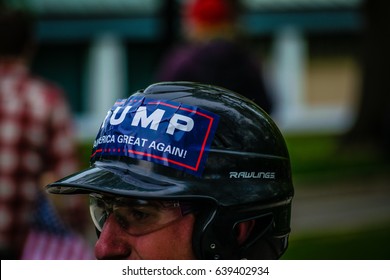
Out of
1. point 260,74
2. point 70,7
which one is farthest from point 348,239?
point 70,7

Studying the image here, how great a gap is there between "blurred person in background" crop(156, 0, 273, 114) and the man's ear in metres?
2.38

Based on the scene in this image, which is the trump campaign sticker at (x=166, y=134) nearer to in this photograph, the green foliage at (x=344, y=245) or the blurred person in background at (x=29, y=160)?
the blurred person in background at (x=29, y=160)

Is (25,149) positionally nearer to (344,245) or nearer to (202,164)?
(202,164)

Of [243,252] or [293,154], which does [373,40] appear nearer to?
[293,154]

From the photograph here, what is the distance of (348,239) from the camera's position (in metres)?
10.4

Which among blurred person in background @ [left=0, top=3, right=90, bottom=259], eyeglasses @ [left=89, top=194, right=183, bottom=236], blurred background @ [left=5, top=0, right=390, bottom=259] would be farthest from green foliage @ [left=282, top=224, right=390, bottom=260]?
blurred background @ [left=5, top=0, right=390, bottom=259]

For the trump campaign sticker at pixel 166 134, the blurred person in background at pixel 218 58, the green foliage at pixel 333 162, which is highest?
the blurred person in background at pixel 218 58

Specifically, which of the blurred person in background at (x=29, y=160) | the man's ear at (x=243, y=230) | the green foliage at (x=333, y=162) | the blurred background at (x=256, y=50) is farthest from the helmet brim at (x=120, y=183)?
the blurred background at (x=256, y=50)

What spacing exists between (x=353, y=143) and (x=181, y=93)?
14.2m

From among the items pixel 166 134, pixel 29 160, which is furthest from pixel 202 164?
pixel 29 160

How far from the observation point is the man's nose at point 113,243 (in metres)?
2.90

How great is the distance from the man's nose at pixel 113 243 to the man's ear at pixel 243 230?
1.05 feet

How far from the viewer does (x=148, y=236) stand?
292 centimetres

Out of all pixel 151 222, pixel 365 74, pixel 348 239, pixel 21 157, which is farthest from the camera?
pixel 365 74
